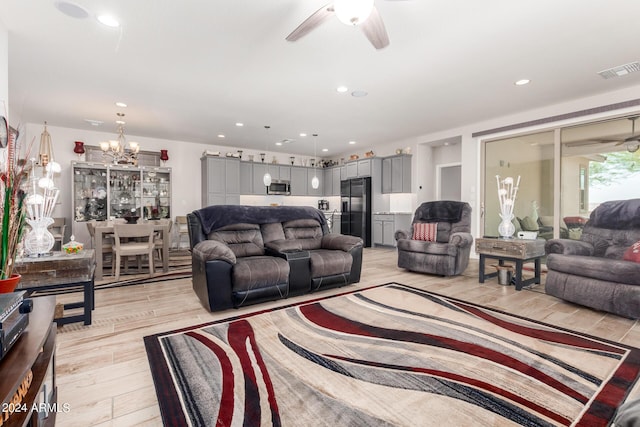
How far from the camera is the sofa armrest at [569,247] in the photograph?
330cm

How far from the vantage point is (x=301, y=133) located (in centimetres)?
657

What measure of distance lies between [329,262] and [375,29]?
2.29m

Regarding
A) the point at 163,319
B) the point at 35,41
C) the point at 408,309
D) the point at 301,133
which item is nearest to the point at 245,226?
the point at 163,319

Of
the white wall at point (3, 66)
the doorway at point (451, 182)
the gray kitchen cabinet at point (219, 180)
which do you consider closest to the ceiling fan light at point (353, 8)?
the white wall at point (3, 66)

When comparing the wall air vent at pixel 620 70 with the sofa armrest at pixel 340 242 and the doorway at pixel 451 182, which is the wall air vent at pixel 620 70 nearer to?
the sofa armrest at pixel 340 242

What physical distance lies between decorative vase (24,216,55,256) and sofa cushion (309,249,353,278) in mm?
2406

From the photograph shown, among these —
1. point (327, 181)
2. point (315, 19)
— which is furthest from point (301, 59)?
point (327, 181)

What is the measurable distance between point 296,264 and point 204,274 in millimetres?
926

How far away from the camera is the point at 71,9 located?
7.85 ft

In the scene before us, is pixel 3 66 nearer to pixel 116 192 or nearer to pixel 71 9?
pixel 71 9

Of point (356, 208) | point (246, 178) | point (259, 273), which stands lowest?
point (259, 273)

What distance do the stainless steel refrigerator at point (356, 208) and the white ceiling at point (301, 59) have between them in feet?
8.30

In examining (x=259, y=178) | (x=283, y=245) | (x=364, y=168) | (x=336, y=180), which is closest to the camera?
(x=283, y=245)

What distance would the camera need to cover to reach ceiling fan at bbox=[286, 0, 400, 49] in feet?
5.74
